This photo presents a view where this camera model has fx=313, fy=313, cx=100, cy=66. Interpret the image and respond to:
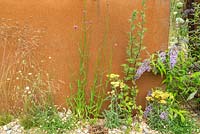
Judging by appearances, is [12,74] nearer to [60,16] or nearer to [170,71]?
[60,16]

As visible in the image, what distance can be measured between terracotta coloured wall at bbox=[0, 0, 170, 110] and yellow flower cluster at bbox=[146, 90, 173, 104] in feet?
1.44

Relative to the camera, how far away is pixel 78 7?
10.6 ft

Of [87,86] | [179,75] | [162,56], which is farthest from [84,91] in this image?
[179,75]

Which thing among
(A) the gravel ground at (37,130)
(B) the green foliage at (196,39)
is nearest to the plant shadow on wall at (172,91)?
(A) the gravel ground at (37,130)

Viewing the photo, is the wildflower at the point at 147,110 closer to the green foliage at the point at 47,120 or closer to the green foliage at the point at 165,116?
the green foliage at the point at 165,116

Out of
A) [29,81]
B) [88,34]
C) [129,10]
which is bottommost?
[29,81]

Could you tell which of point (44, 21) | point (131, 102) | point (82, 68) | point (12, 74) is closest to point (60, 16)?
point (44, 21)

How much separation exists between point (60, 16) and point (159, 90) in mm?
1312

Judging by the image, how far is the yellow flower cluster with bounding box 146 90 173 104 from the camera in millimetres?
3203

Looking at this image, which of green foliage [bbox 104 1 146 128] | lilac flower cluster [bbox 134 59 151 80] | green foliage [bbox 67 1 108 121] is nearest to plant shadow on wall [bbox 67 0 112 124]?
green foliage [bbox 67 1 108 121]

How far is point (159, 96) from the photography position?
127 inches

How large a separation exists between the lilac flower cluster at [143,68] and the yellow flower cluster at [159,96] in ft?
0.78

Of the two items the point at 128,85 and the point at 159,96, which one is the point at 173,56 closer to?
the point at 159,96

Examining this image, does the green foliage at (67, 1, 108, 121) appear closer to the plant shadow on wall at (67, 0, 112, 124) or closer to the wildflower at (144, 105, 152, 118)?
the plant shadow on wall at (67, 0, 112, 124)
